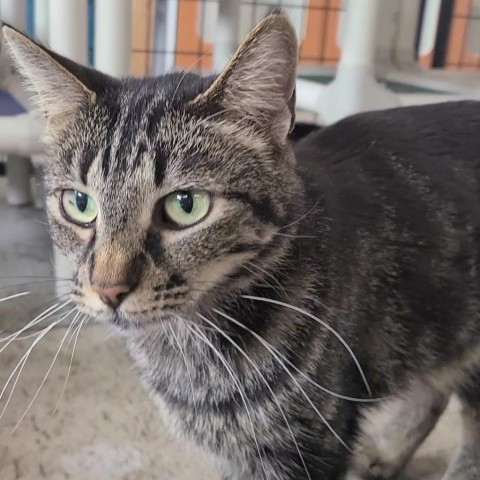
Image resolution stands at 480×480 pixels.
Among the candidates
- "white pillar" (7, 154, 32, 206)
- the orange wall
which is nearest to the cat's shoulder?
"white pillar" (7, 154, 32, 206)

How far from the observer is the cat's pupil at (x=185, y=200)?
0.72 meters

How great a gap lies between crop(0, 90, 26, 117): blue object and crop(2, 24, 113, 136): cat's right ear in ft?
1.80

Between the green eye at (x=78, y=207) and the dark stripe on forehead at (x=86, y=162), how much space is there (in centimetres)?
2

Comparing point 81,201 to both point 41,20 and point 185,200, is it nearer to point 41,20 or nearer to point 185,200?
point 185,200

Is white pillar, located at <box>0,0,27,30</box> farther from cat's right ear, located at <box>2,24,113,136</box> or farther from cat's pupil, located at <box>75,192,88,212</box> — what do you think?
cat's pupil, located at <box>75,192,88,212</box>

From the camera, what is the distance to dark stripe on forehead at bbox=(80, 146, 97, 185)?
75 cm

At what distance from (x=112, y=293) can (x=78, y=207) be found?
119 millimetres

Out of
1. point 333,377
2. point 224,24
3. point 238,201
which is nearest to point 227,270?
point 238,201

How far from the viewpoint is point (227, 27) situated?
69.4 inches

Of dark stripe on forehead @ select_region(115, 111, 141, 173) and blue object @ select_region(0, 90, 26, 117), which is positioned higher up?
dark stripe on forehead @ select_region(115, 111, 141, 173)

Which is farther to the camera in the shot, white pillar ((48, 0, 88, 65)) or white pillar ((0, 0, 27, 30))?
white pillar ((0, 0, 27, 30))

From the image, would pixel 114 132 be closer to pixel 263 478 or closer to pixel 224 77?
pixel 224 77

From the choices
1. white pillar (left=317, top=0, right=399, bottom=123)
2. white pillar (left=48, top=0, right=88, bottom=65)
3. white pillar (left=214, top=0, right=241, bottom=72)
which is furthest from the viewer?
white pillar (left=214, top=0, right=241, bottom=72)

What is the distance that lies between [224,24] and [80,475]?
112cm
